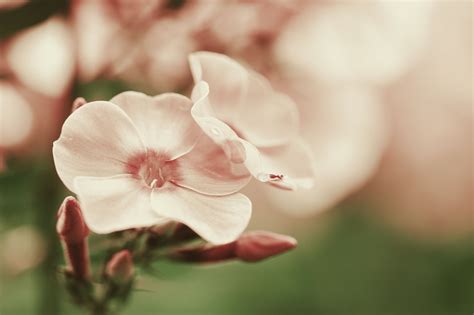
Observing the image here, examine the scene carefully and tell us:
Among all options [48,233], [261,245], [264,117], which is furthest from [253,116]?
[48,233]

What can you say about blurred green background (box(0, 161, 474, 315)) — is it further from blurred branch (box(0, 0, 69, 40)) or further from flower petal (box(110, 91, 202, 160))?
flower petal (box(110, 91, 202, 160))

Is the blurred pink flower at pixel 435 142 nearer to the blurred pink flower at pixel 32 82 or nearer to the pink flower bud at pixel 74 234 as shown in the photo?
the blurred pink flower at pixel 32 82

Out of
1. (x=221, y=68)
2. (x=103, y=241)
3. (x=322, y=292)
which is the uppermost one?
(x=221, y=68)

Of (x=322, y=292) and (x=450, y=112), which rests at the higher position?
(x=450, y=112)

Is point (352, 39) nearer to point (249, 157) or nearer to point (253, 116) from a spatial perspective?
point (253, 116)

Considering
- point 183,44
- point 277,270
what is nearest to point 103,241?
point 183,44

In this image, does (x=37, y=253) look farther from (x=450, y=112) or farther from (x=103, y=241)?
(x=450, y=112)
